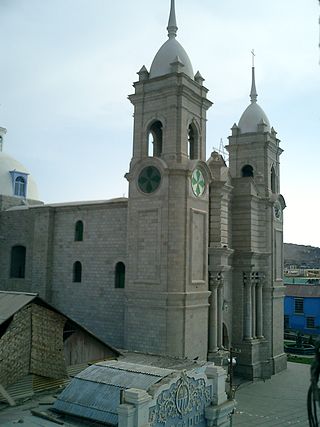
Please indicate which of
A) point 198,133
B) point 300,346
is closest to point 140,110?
point 198,133

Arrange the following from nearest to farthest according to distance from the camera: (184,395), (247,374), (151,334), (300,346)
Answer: (184,395) < (151,334) < (247,374) < (300,346)

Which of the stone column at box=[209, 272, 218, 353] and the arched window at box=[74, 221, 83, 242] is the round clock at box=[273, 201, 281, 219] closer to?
the stone column at box=[209, 272, 218, 353]

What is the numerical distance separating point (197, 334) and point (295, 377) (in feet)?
38.3

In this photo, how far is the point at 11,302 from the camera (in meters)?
16.8

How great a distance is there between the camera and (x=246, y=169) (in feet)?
123

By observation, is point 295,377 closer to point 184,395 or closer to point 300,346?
point 300,346

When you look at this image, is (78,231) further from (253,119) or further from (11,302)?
(253,119)

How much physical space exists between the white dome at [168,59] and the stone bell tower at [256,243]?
9876mm

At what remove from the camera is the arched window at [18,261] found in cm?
3334

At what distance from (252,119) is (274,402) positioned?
21127 mm

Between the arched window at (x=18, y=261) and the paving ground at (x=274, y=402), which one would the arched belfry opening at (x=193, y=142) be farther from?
the paving ground at (x=274, y=402)

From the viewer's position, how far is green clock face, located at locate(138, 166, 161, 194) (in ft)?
85.6

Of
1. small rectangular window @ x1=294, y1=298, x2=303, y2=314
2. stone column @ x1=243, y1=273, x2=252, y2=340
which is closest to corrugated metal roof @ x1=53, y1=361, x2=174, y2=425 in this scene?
stone column @ x1=243, y1=273, x2=252, y2=340

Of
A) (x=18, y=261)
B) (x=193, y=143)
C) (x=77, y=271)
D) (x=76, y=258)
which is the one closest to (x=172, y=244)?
(x=193, y=143)
